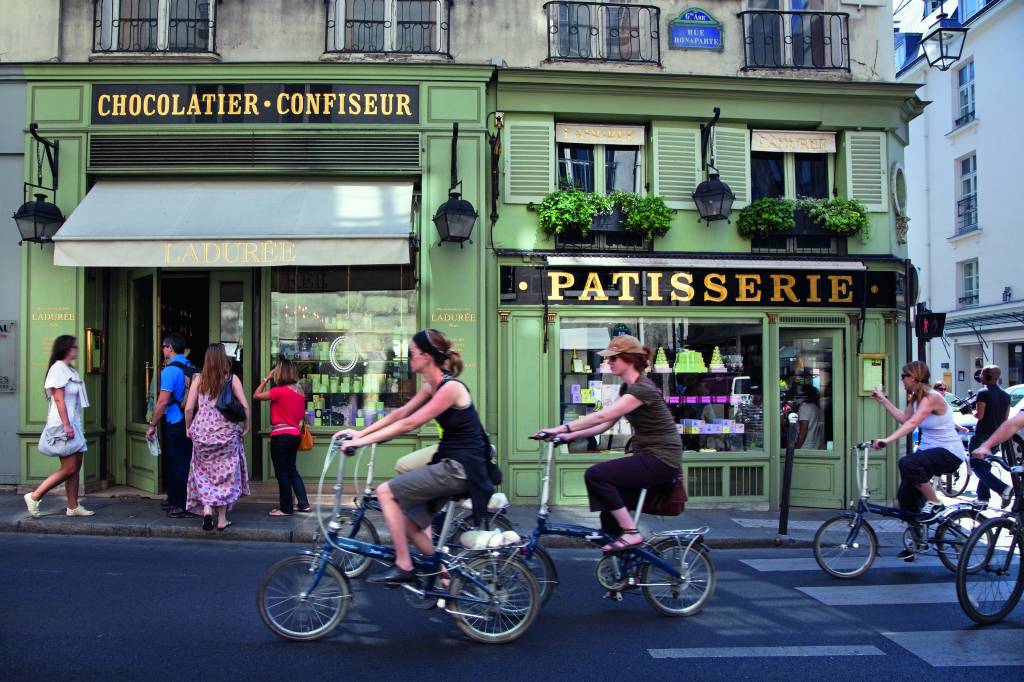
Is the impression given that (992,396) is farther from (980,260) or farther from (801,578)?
(980,260)

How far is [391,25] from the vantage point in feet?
34.8

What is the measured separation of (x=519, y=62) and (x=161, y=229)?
5.11 metres

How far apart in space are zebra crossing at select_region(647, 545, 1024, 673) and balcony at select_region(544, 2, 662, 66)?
22.4 ft

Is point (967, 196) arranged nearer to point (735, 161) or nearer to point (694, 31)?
point (735, 161)

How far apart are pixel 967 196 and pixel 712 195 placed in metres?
21.9

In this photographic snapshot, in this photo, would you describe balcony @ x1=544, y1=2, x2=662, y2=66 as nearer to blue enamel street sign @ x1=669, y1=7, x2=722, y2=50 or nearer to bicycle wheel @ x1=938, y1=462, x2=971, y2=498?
blue enamel street sign @ x1=669, y1=7, x2=722, y2=50

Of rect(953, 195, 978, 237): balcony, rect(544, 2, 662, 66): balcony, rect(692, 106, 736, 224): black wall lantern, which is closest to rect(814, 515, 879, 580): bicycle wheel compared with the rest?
rect(692, 106, 736, 224): black wall lantern

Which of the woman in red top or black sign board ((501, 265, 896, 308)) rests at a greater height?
black sign board ((501, 265, 896, 308))

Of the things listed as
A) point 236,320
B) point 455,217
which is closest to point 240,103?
point 236,320

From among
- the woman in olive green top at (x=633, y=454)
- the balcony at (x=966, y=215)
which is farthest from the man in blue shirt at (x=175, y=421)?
the balcony at (x=966, y=215)

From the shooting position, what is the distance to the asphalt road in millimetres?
4457

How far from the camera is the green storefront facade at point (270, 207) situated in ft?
33.0

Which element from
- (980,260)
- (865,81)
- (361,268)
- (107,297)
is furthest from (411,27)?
(980,260)

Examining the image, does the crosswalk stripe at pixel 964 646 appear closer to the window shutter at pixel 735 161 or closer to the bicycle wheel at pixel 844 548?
the bicycle wheel at pixel 844 548
